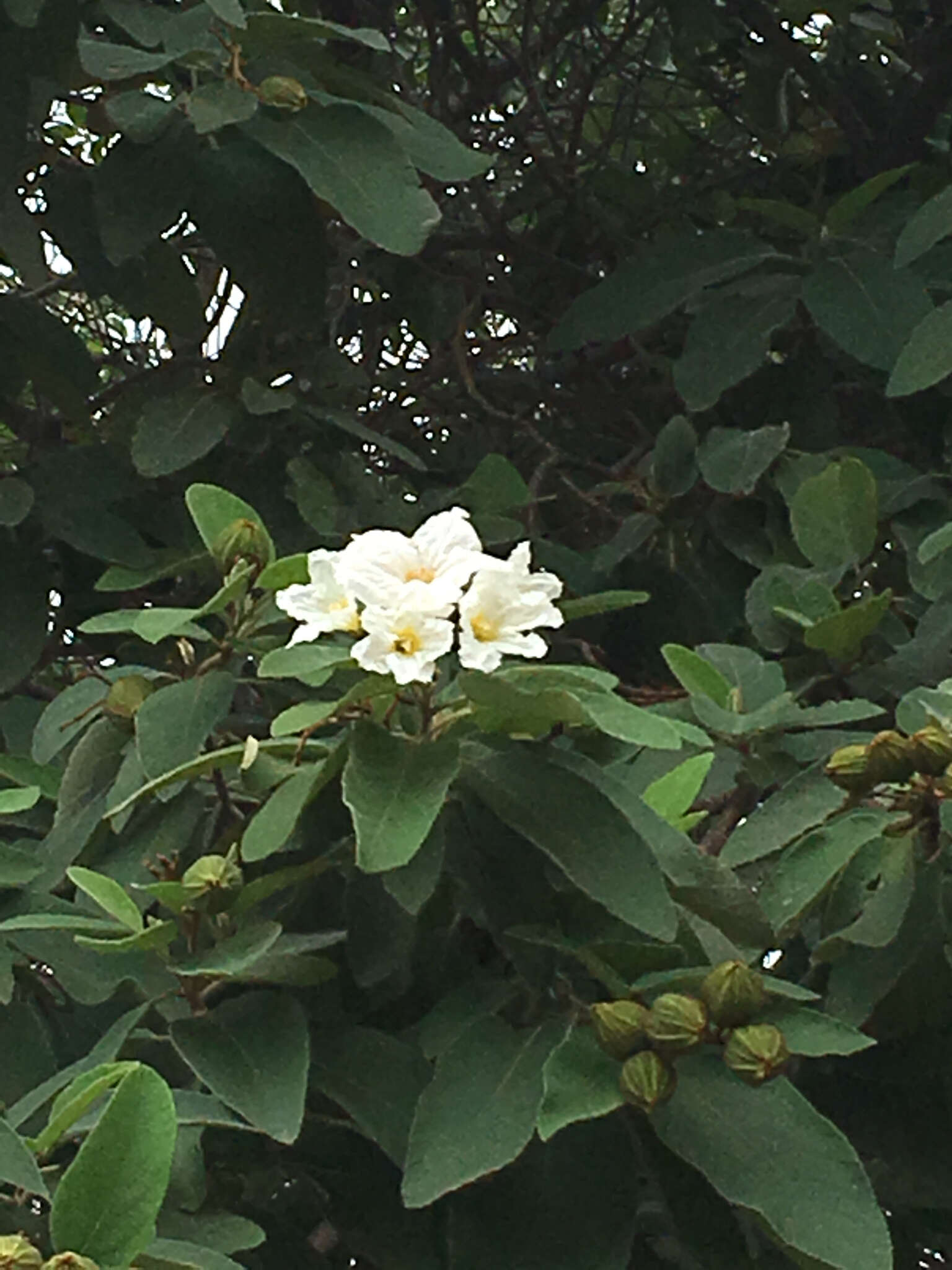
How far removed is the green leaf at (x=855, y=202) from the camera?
1.47 m

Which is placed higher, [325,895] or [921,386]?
[921,386]

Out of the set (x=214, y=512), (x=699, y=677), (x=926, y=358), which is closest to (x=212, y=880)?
(x=214, y=512)

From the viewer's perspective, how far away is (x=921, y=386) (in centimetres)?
126

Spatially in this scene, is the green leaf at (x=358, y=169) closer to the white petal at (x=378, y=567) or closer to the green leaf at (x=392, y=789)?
the white petal at (x=378, y=567)

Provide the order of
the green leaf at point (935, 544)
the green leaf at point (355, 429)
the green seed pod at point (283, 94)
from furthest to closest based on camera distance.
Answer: the green leaf at point (355, 429)
the green seed pod at point (283, 94)
the green leaf at point (935, 544)

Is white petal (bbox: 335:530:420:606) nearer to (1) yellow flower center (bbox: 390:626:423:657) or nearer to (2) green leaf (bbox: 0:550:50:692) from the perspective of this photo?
(1) yellow flower center (bbox: 390:626:423:657)

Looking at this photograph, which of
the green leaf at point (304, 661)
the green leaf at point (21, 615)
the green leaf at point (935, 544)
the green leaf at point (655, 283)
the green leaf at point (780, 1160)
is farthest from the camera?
the green leaf at point (655, 283)

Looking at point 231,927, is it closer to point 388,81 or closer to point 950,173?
point 388,81

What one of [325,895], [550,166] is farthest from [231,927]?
[550,166]

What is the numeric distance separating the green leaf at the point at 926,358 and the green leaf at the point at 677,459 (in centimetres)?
21

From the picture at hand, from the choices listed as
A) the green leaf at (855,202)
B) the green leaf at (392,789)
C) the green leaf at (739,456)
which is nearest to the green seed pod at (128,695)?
the green leaf at (392,789)

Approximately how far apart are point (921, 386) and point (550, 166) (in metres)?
0.72

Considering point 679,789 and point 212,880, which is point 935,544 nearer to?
point 679,789

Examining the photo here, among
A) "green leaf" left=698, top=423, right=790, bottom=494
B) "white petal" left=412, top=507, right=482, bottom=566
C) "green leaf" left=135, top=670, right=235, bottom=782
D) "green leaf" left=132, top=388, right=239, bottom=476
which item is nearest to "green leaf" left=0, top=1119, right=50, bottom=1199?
"green leaf" left=135, top=670, right=235, bottom=782
